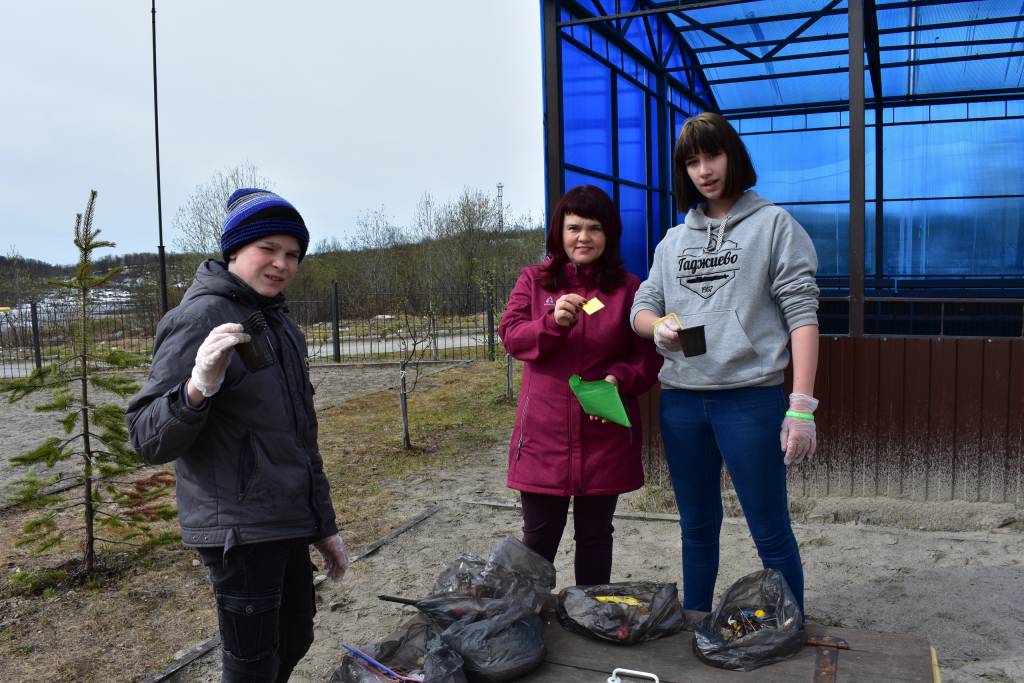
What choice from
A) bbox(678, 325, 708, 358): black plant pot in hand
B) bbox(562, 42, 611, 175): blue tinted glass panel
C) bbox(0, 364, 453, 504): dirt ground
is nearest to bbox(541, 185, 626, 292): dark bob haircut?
bbox(678, 325, 708, 358): black plant pot in hand

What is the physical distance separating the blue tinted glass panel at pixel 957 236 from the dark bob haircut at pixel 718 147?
1090 cm

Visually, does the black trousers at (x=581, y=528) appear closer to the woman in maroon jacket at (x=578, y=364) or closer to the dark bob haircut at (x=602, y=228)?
the woman in maroon jacket at (x=578, y=364)

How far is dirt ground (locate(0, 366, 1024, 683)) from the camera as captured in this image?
3.37 meters

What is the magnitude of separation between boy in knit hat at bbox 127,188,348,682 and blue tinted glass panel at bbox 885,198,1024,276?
476 inches

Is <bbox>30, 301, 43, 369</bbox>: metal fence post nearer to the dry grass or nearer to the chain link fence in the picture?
the chain link fence

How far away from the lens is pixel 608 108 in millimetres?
6980

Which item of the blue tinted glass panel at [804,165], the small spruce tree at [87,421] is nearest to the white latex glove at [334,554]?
the small spruce tree at [87,421]

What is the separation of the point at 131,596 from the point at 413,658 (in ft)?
8.15

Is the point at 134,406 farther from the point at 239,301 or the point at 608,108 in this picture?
the point at 608,108

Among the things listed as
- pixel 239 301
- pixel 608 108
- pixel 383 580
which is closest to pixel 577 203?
pixel 239 301

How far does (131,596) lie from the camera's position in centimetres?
418

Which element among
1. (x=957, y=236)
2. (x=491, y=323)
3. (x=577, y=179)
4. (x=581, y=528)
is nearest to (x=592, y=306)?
(x=581, y=528)

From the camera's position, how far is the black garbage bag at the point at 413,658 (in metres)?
2.21

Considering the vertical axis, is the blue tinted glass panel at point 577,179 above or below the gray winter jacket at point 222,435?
above
